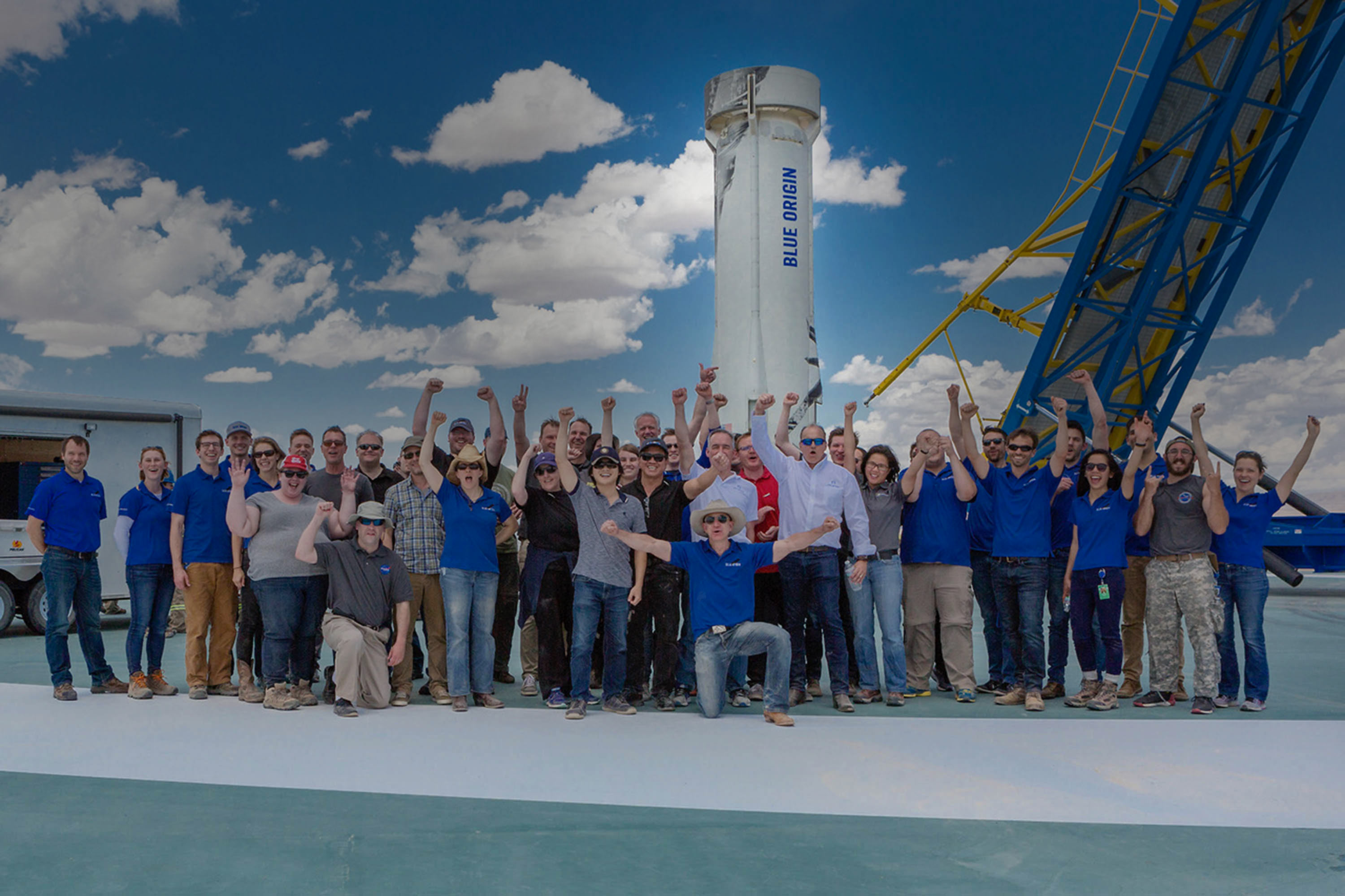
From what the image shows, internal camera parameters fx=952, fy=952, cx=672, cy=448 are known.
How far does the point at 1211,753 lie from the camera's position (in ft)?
15.4

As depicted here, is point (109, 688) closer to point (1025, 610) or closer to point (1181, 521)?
point (1025, 610)

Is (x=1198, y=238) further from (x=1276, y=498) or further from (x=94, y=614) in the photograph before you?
(x=94, y=614)

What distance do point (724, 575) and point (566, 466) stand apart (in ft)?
3.63

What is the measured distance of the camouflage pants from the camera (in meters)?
5.72

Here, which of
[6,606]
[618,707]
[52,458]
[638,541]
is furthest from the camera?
[52,458]

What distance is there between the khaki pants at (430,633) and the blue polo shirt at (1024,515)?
3571 mm

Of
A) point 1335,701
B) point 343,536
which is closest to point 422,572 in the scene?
point 343,536

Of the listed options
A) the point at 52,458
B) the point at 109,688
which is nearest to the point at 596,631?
the point at 109,688

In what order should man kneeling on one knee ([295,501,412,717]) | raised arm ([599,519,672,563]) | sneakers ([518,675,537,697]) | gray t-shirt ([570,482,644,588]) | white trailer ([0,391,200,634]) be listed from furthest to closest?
white trailer ([0,391,200,634]), sneakers ([518,675,537,697]), man kneeling on one knee ([295,501,412,717]), gray t-shirt ([570,482,644,588]), raised arm ([599,519,672,563])

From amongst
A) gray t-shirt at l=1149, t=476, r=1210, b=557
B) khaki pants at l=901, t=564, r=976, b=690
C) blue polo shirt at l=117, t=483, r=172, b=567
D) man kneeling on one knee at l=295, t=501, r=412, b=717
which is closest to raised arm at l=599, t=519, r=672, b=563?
man kneeling on one knee at l=295, t=501, r=412, b=717

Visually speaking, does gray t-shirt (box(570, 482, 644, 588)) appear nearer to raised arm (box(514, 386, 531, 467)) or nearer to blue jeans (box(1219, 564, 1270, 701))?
raised arm (box(514, 386, 531, 467))

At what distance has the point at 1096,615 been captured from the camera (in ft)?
19.5

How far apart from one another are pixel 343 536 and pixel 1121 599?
15.8ft

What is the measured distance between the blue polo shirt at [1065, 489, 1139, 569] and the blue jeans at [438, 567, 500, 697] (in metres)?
3.63
